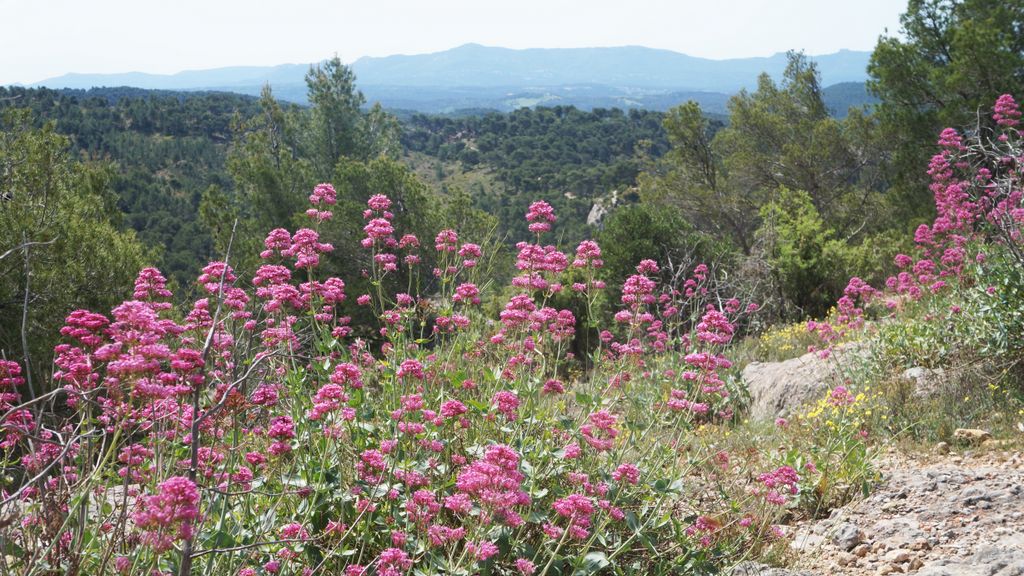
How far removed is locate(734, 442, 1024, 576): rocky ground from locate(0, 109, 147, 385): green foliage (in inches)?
267

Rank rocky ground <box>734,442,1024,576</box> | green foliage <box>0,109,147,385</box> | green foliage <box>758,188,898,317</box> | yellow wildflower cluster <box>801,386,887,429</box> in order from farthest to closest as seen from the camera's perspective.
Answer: green foliage <box>758,188,898,317</box>
green foliage <box>0,109,147,385</box>
yellow wildflower cluster <box>801,386,887,429</box>
rocky ground <box>734,442,1024,576</box>

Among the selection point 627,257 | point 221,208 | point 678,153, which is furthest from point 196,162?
point 627,257

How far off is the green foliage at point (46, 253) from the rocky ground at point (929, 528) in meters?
6.78

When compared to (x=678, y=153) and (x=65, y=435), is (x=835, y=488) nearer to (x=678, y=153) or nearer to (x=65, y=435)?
(x=65, y=435)

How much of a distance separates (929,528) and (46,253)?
8796 millimetres

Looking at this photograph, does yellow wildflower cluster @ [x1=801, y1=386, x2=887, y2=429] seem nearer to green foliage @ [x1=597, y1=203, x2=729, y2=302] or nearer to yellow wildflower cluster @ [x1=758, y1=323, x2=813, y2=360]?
yellow wildflower cluster @ [x1=758, y1=323, x2=813, y2=360]

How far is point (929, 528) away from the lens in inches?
144

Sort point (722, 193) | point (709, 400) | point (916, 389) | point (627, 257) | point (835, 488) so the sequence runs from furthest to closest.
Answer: point (722, 193), point (627, 257), point (709, 400), point (916, 389), point (835, 488)

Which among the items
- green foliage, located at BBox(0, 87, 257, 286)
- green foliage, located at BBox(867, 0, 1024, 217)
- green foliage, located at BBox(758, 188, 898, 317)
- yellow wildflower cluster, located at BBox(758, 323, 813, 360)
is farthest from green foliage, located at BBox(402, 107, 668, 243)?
yellow wildflower cluster, located at BBox(758, 323, 813, 360)

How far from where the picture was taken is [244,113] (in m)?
65.3

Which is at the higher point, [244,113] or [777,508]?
[244,113]

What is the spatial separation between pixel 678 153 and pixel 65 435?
18890 mm

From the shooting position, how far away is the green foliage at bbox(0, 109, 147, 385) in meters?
7.57

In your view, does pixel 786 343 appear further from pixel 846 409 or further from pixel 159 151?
pixel 159 151
